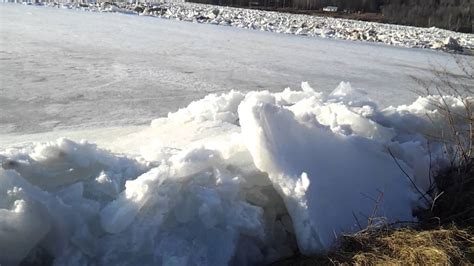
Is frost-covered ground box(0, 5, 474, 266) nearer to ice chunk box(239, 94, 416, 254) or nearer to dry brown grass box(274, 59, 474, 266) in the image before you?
ice chunk box(239, 94, 416, 254)

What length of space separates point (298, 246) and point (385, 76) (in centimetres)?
735

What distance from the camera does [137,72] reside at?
25.4ft

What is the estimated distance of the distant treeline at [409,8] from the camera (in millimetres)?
35719

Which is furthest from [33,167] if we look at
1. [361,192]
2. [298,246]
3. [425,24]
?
[425,24]

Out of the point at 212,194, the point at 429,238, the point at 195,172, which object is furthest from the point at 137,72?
the point at 429,238

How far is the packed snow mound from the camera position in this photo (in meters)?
2.87

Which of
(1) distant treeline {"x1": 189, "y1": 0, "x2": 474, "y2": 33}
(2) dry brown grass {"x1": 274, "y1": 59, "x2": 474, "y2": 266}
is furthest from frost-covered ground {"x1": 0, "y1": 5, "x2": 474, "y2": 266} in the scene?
(1) distant treeline {"x1": 189, "y1": 0, "x2": 474, "y2": 33}

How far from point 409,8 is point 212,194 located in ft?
148

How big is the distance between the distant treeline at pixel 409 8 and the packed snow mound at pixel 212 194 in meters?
31.5

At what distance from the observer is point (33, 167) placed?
10.2 ft

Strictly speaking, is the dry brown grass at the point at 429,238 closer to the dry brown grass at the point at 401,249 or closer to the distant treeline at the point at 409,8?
the dry brown grass at the point at 401,249

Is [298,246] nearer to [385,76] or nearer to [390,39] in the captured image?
[385,76]

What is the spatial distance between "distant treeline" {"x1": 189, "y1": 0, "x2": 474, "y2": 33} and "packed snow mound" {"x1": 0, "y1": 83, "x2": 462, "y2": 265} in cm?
3147

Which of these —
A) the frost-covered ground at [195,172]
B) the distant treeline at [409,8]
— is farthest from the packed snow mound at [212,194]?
the distant treeline at [409,8]
